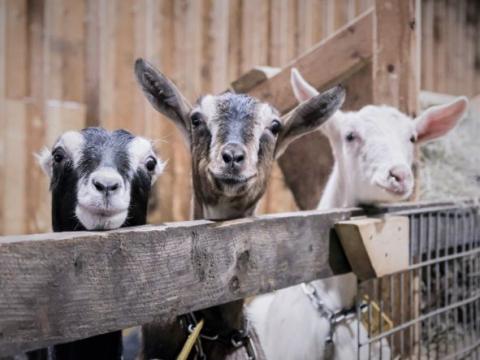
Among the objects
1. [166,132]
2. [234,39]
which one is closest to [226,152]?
[166,132]

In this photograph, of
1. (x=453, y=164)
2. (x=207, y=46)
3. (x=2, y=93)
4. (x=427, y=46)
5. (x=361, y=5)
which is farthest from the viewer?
(x=427, y=46)

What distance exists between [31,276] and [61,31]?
2731 mm

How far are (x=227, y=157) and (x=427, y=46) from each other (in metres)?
5.33

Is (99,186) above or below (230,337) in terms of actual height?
above

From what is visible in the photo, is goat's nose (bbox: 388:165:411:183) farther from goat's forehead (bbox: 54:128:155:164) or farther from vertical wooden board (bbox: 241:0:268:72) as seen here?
vertical wooden board (bbox: 241:0:268:72)

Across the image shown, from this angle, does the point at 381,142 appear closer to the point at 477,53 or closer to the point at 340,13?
the point at 340,13

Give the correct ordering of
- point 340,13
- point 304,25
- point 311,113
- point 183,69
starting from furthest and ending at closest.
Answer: point 340,13 < point 304,25 < point 183,69 < point 311,113

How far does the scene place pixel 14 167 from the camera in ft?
9.65

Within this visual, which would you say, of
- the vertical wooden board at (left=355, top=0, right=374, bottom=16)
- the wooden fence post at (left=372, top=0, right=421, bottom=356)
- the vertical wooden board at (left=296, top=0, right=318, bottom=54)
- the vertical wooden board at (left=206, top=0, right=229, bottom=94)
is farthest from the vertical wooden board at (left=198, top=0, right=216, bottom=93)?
the wooden fence post at (left=372, top=0, right=421, bottom=356)

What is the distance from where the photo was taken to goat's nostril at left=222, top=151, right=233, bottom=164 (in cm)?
125

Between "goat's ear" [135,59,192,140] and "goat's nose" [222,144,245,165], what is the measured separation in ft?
1.15

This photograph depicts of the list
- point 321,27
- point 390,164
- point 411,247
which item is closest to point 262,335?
point 411,247

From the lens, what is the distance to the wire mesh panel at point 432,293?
1.68 meters

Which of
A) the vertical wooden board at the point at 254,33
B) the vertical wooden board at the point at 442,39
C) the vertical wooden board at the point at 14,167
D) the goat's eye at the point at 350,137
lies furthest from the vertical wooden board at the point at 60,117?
the vertical wooden board at the point at 442,39
